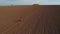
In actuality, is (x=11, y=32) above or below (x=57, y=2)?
below

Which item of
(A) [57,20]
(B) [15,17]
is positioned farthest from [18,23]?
(A) [57,20]

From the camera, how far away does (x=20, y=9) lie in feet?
1.68

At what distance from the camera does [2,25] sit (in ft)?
1.57

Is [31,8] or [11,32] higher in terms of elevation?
[31,8]

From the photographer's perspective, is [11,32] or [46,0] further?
[46,0]

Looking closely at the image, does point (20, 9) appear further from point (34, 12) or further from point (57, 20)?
point (57, 20)

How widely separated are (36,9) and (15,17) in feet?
0.37

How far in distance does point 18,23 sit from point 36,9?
12 cm

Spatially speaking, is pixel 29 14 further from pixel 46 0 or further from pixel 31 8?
pixel 46 0

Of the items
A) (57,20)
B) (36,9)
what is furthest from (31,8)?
(57,20)

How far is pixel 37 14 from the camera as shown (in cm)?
50

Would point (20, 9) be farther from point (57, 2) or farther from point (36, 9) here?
point (57, 2)

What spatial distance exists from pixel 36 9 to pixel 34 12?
20 mm

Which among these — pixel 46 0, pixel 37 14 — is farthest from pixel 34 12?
pixel 46 0
